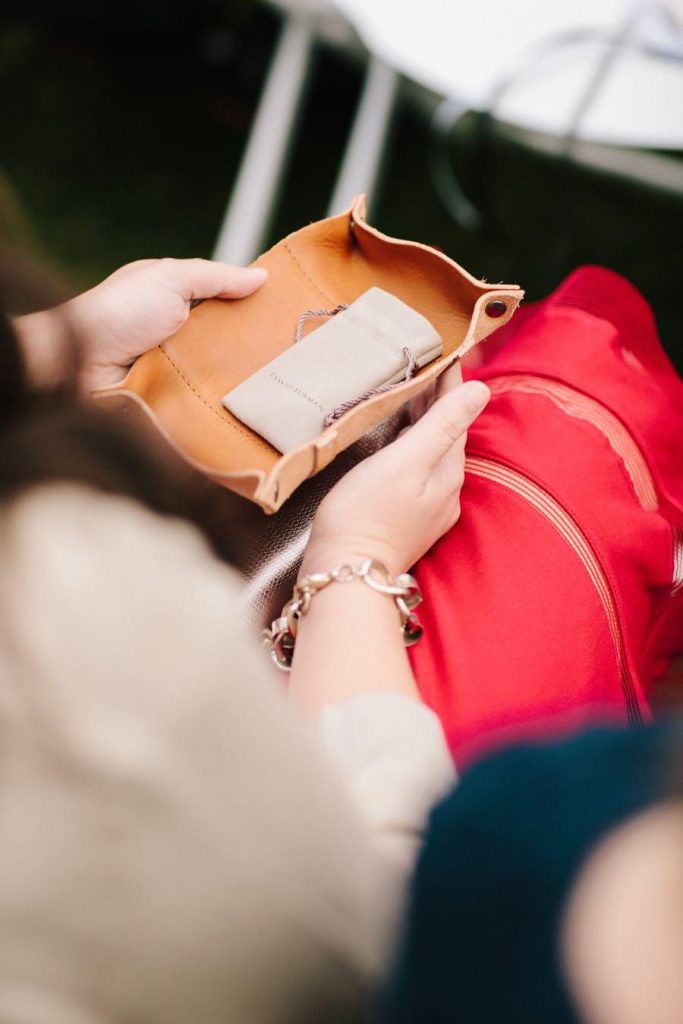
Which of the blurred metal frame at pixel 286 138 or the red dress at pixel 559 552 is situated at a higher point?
the blurred metal frame at pixel 286 138

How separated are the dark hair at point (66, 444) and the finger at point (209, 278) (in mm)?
182

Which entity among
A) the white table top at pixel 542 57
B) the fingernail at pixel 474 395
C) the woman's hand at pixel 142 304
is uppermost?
the white table top at pixel 542 57

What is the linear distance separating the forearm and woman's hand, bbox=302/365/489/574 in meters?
0.02

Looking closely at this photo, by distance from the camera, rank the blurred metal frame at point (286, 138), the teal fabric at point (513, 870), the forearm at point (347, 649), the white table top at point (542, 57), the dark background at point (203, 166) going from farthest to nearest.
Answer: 1. the dark background at point (203, 166)
2. the blurred metal frame at point (286, 138)
3. the white table top at point (542, 57)
4. the forearm at point (347, 649)
5. the teal fabric at point (513, 870)

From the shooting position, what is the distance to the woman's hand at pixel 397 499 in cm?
59

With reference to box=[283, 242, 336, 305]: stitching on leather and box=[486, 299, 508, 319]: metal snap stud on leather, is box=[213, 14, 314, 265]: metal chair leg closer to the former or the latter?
box=[283, 242, 336, 305]: stitching on leather

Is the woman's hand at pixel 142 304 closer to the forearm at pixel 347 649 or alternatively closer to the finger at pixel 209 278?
the finger at pixel 209 278

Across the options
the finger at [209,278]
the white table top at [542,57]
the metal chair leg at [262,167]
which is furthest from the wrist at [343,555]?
the metal chair leg at [262,167]

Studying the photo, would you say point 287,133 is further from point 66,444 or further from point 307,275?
point 66,444

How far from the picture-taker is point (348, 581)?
0.57 metres

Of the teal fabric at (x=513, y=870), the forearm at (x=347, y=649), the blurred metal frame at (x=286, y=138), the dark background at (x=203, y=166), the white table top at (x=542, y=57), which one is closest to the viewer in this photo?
the teal fabric at (x=513, y=870)

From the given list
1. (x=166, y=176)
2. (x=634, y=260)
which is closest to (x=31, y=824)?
(x=634, y=260)

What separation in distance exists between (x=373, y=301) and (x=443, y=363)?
0.09m

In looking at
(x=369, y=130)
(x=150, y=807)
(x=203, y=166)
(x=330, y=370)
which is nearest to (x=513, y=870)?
(x=150, y=807)
